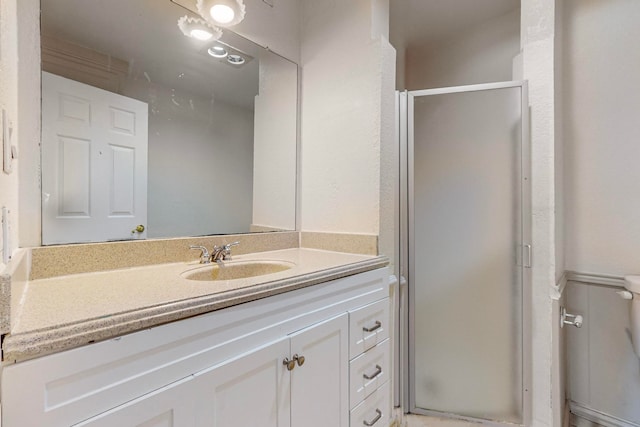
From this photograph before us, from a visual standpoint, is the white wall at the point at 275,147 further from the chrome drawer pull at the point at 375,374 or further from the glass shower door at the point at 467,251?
the chrome drawer pull at the point at 375,374

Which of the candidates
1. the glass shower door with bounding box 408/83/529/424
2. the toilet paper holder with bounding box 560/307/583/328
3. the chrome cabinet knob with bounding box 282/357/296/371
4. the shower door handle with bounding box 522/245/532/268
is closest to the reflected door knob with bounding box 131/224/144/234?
the chrome cabinet knob with bounding box 282/357/296/371

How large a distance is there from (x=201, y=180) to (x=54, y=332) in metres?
0.95

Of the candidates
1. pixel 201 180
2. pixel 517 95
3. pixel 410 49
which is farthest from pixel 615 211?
pixel 201 180

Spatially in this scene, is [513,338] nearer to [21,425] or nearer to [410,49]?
[21,425]

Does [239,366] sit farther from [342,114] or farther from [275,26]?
[275,26]

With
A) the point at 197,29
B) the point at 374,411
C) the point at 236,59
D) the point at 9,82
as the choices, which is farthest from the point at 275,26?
→ the point at 374,411

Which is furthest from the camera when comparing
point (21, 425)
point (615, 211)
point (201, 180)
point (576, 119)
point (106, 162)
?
point (576, 119)

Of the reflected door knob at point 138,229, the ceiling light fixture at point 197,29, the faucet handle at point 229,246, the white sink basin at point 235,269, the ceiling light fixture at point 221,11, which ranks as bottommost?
the white sink basin at point 235,269

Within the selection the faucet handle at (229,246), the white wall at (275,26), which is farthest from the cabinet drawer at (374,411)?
the white wall at (275,26)

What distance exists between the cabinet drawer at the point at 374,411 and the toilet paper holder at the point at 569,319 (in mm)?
954

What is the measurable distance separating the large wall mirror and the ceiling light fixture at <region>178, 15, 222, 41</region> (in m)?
0.02

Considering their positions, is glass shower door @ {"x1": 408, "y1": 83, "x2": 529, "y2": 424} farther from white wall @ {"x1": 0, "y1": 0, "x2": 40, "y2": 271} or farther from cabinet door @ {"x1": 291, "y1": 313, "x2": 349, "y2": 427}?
white wall @ {"x1": 0, "y1": 0, "x2": 40, "y2": 271}

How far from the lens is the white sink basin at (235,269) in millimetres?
1134

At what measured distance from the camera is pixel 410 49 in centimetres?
235
